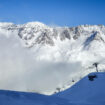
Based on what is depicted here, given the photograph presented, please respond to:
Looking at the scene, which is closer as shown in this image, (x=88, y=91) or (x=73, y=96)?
(x=88, y=91)

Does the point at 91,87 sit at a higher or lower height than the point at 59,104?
higher

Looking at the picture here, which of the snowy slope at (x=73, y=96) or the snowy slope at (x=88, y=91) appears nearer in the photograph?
the snowy slope at (x=73, y=96)

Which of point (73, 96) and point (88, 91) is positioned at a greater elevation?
point (88, 91)

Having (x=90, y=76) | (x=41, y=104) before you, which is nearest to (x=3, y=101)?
(x=41, y=104)

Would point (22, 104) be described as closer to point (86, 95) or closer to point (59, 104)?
point (59, 104)

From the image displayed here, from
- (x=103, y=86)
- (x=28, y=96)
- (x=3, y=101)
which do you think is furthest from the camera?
(x=103, y=86)

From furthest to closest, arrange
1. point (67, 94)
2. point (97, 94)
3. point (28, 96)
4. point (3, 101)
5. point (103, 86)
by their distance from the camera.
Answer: point (67, 94) → point (103, 86) → point (97, 94) → point (28, 96) → point (3, 101)

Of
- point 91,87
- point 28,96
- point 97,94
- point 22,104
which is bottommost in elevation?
point 22,104

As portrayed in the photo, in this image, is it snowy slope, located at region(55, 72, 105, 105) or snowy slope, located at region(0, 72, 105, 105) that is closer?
snowy slope, located at region(0, 72, 105, 105)

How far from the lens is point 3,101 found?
27.0 metres

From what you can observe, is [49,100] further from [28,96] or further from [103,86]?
[103,86]

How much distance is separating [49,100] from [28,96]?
3262mm

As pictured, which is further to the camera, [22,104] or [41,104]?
[41,104]

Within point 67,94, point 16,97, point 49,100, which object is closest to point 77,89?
point 67,94
